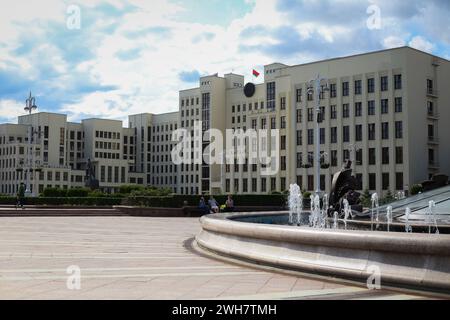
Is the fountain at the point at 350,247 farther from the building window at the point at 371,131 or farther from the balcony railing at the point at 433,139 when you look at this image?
the balcony railing at the point at 433,139

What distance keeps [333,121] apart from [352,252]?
195 ft

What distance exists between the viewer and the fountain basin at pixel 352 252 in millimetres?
6160

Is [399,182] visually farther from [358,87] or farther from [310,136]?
[310,136]

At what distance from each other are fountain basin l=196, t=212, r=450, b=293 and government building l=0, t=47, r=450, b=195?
25.5 meters

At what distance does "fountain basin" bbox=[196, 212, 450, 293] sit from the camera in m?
6.16

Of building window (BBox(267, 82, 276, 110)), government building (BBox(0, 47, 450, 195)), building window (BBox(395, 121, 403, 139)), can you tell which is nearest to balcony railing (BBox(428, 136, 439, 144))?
government building (BBox(0, 47, 450, 195))

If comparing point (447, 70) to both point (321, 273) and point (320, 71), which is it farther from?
point (321, 273)

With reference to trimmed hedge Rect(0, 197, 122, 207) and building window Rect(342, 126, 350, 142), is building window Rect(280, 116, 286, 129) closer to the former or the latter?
building window Rect(342, 126, 350, 142)

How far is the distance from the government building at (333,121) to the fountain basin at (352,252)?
25.5 metres

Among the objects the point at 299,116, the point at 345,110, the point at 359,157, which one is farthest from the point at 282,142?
the point at 359,157

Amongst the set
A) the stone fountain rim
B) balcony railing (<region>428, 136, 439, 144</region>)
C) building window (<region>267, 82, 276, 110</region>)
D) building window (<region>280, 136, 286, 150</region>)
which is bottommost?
the stone fountain rim

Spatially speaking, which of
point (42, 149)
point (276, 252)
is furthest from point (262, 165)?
point (276, 252)

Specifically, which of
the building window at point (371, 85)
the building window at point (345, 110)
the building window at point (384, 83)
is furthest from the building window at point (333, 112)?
the building window at point (384, 83)
